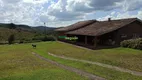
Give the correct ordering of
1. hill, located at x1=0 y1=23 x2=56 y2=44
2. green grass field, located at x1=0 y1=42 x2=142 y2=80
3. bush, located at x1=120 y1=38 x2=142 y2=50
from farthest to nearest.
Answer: hill, located at x1=0 y1=23 x2=56 y2=44, bush, located at x1=120 y1=38 x2=142 y2=50, green grass field, located at x1=0 y1=42 x2=142 y2=80

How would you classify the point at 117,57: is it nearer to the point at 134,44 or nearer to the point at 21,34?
the point at 134,44

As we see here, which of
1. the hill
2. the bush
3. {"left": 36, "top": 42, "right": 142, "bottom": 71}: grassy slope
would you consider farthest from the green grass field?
the hill

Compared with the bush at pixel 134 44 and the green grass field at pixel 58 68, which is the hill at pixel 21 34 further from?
the green grass field at pixel 58 68

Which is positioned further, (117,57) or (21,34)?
(21,34)

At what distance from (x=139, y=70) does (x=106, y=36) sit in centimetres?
2162

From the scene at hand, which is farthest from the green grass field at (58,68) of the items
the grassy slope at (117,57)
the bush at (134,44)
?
the bush at (134,44)

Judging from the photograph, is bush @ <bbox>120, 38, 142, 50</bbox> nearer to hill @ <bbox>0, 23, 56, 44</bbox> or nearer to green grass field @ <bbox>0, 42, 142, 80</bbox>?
green grass field @ <bbox>0, 42, 142, 80</bbox>

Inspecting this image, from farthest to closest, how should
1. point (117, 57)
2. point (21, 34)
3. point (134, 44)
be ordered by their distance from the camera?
point (21, 34) → point (134, 44) → point (117, 57)

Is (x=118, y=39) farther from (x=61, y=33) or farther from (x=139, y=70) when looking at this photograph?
(x=61, y=33)

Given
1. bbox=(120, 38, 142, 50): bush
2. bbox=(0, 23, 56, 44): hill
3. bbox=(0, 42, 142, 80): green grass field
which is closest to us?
bbox=(0, 42, 142, 80): green grass field

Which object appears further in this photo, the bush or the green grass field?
the bush

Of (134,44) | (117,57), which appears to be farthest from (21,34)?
(117,57)

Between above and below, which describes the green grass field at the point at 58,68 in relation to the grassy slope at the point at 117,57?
below

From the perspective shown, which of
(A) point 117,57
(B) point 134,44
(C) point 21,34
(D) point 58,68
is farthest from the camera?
(C) point 21,34
